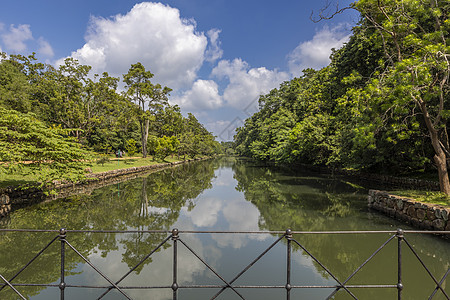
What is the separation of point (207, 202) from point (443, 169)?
1055cm

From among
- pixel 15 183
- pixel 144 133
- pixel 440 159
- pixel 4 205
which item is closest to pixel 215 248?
pixel 440 159

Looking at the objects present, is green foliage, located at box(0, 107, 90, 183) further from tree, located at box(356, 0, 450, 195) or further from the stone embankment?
tree, located at box(356, 0, 450, 195)

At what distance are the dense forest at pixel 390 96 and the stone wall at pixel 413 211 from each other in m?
1.64

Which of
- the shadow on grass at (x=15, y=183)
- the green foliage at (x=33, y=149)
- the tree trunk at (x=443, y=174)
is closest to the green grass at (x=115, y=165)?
the shadow on grass at (x=15, y=183)

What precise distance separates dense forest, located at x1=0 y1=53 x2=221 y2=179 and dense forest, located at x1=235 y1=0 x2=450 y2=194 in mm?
13703

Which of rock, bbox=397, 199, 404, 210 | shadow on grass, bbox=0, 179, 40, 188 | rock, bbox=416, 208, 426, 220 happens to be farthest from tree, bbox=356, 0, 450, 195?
shadow on grass, bbox=0, 179, 40, 188

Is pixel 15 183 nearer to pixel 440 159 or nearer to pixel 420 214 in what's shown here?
pixel 420 214

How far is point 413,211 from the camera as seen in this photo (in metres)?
8.75

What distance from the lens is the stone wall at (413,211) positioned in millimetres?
7512

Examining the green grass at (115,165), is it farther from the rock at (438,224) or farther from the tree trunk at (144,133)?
the rock at (438,224)

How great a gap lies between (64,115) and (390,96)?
29074 mm

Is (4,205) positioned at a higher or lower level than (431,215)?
lower

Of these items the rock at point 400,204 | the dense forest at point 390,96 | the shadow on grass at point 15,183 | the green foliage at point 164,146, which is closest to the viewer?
the dense forest at point 390,96

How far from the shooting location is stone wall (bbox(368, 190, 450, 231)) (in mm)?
7512
